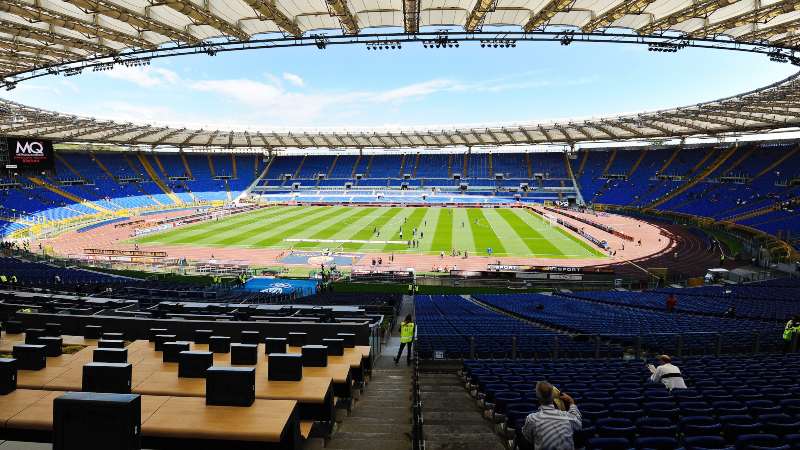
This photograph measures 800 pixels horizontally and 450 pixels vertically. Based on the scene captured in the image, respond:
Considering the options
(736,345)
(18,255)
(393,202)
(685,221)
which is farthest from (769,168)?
(18,255)

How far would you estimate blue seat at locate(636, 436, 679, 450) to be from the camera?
4734mm

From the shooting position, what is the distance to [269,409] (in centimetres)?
448

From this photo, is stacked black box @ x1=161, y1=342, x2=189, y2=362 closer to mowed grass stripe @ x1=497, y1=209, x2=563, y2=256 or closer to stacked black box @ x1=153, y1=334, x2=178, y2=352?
stacked black box @ x1=153, y1=334, x2=178, y2=352

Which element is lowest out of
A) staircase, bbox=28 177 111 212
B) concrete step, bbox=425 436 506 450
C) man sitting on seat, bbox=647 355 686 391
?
concrete step, bbox=425 436 506 450

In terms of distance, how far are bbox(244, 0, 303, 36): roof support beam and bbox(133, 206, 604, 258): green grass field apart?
23.8 metres

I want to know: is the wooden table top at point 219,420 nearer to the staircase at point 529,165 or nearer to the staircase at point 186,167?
the staircase at point 529,165

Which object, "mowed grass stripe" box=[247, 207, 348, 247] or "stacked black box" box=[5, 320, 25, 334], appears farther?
"mowed grass stripe" box=[247, 207, 348, 247]

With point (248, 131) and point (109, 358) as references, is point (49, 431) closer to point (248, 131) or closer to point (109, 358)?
point (109, 358)

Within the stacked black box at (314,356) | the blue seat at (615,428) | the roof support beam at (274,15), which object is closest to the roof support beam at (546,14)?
the roof support beam at (274,15)

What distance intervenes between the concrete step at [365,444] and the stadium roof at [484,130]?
3634 centimetres

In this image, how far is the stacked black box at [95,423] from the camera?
10.9 ft

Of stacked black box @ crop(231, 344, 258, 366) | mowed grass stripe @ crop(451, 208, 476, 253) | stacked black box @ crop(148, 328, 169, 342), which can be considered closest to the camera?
stacked black box @ crop(231, 344, 258, 366)

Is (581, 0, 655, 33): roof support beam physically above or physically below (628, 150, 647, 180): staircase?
below

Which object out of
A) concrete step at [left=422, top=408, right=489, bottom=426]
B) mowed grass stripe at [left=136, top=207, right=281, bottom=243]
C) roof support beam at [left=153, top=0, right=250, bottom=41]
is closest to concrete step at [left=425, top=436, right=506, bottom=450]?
concrete step at [left=422, top=408, right=489, bottom=426]
